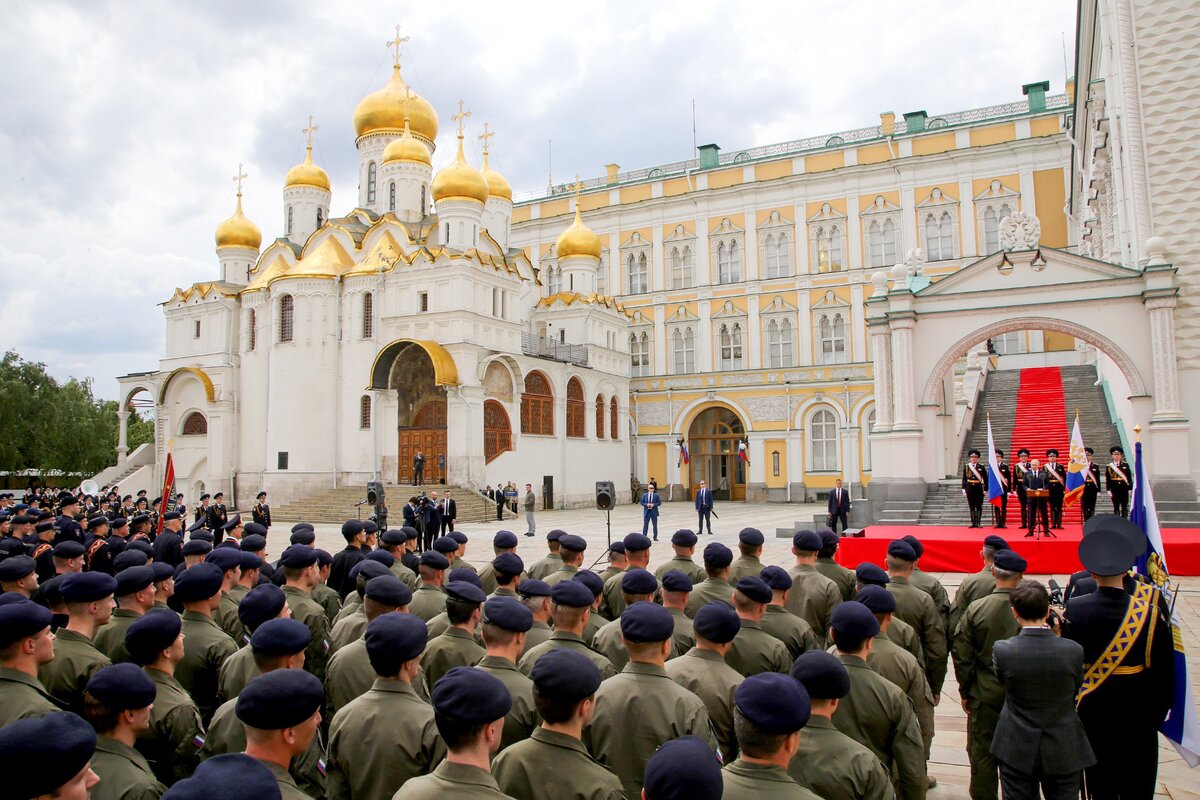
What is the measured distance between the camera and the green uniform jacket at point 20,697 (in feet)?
11.9

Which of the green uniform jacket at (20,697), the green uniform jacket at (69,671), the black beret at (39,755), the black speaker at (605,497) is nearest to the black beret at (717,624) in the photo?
the black beret at (39,755)

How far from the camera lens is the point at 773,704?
8.81ft

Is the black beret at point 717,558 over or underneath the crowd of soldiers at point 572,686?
over

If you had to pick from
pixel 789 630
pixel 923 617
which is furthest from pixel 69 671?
pixel 923 617

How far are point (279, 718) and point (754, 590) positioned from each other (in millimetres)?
2726

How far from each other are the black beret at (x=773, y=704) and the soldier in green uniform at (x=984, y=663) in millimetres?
3259

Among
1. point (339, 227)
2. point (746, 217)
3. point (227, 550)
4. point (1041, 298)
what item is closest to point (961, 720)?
point (227, 550)

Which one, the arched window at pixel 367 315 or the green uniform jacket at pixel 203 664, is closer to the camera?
the green uniform jacket at pixel 203 664


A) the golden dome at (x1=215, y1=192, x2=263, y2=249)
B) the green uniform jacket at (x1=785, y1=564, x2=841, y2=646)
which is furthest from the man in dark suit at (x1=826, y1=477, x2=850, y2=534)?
the golden dome at (x1=215, y1=192, x2=263, y2=249)

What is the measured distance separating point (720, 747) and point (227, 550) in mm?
4506

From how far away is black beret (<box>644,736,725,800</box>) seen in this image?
7.32 feet

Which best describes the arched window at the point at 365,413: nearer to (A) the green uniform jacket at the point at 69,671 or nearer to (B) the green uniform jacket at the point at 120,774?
(A) the green uniform jacket at the point at 69,671

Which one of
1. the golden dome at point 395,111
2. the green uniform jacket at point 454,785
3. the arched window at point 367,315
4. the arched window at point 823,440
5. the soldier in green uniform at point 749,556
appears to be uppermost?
the golden dome at point 395,111

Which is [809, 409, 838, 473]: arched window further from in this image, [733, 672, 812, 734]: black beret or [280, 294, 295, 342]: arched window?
[733, 672, 812, 734]: black beret
